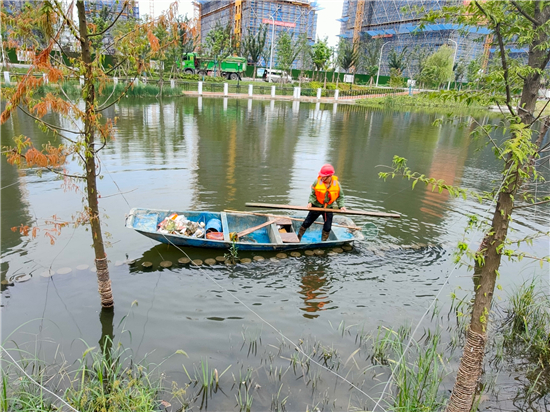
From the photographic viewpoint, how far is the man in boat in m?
7.71

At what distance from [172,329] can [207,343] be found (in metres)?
0.60

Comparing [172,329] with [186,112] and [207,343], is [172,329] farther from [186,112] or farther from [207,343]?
[186,112]

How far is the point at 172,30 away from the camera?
446cm

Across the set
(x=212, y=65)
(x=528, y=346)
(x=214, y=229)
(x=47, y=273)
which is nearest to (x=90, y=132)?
(x=47, y=273)

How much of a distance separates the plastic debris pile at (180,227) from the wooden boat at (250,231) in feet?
0.42

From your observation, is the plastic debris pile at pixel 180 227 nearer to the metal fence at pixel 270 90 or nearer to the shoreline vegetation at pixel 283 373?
the shoreline vegetation at pixel 283 373

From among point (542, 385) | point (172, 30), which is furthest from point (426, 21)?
point (542, 385)

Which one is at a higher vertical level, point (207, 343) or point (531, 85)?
point (531, 85)

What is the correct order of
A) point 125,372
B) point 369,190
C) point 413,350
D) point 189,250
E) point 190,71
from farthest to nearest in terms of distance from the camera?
point 190,71 < point 369,190 < point 189,250 < point 413,350 < point 125,372

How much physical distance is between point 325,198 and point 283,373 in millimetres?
3963

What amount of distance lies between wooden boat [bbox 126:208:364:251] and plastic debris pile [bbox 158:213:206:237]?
0.42ft

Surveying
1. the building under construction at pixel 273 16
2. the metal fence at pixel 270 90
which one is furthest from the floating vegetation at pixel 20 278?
the building under construction at pixel 273 16

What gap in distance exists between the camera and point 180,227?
7488mm

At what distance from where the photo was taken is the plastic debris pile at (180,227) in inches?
292
